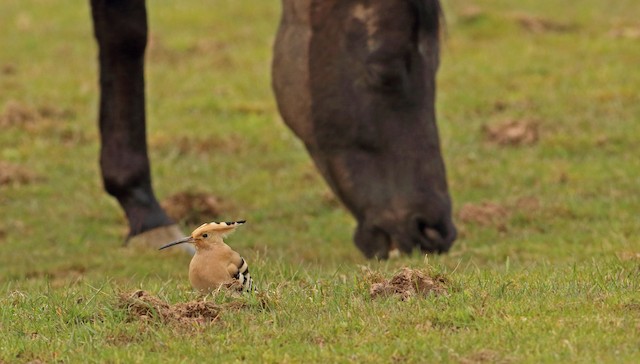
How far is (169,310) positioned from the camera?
5.04 metres

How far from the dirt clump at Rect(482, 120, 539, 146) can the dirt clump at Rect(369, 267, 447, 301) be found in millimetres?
7386

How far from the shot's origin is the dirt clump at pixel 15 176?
11.7 metres

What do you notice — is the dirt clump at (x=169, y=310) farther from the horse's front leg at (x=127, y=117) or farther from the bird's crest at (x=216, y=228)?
the horse's front leg at (x=127, y=117)

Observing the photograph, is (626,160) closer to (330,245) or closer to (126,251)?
(330,245)

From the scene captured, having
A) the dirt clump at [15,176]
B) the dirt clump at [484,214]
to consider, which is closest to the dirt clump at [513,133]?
the dirt clump at [484,214]

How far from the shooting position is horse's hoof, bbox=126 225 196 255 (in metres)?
9.20

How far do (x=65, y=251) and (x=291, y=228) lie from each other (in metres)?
1.76

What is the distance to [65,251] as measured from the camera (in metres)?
9.44

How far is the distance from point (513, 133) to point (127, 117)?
15.6ft

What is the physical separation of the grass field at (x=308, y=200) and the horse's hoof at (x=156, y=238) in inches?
4.8

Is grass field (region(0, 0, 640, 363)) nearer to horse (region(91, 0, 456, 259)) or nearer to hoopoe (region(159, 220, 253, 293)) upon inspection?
hoopoe (region(159, 220, 253, 293))

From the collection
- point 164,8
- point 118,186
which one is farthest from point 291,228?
point 164,8

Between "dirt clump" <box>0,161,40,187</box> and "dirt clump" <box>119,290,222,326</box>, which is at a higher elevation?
"dirt clump" <box>119,290,222,326</box>

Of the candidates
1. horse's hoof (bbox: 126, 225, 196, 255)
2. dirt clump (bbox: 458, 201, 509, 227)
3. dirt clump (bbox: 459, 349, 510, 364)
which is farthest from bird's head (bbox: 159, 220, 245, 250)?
Result: dirt clump (bbox: 458, 201, 509, 227)
